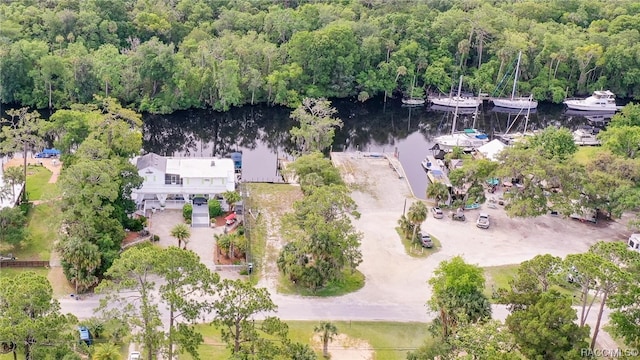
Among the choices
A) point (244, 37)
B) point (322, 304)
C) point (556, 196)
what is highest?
point (244, 37)

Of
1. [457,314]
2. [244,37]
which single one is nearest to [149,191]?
[457,314]

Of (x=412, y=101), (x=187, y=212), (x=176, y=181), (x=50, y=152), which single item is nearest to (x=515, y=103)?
(x=412, y=101)

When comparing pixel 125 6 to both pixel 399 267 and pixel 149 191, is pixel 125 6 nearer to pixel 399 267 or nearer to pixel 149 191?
pixel 149 191

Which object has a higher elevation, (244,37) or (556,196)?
(244,37)

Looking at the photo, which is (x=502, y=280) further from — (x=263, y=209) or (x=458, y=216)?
(x=263, y=209)

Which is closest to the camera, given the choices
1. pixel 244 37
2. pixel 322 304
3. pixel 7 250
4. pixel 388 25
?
pixel 322 304

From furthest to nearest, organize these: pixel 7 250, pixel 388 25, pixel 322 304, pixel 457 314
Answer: pixel 388 25 → pixel 7 250 → pixel 322 304 → pixel 457 314

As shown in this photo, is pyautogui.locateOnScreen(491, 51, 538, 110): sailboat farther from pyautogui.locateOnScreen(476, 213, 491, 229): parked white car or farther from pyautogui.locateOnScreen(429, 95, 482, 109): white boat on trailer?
pyautogui.locateOnScreen(476, 213, 491, 229): parked white car
